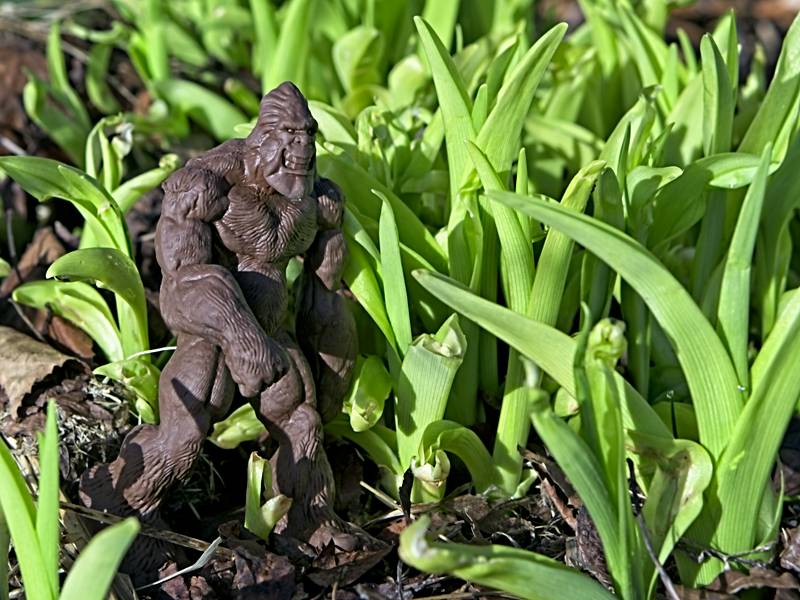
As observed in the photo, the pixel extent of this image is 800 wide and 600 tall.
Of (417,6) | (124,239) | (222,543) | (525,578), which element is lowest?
(222,543)

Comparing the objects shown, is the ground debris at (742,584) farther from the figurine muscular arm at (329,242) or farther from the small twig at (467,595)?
the figurine muscular arm at (329,242)

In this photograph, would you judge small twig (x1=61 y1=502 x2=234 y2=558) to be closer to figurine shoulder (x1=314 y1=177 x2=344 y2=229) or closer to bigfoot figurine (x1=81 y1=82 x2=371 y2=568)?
bigfoot figurine (x1=81 y1=82 x2=371 y2=568)

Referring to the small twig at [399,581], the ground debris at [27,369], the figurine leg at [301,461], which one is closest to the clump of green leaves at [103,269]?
the ground debris at [27,369]

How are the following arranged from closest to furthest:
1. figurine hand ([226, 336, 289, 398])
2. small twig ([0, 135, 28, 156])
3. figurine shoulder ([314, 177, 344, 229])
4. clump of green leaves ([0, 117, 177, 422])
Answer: figurine hand ([226, 336, 289, 398]), figurine shoulder ([314, 177, 344, 229]), clump of green leaves ([0, 117, 177, 422]), small twig ([0, 135, 28, 156])

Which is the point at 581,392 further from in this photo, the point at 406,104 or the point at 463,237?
the point at 406,104

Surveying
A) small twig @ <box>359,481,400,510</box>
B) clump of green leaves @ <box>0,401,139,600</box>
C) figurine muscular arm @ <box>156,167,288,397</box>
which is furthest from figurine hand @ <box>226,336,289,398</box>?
small twig @ <box>359,481,400,510</box>

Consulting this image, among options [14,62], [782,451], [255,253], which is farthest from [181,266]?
[14,62]

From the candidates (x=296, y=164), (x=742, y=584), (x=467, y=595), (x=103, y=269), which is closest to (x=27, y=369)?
(x=103, y=269)

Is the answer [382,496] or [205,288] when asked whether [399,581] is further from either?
[205,288]
